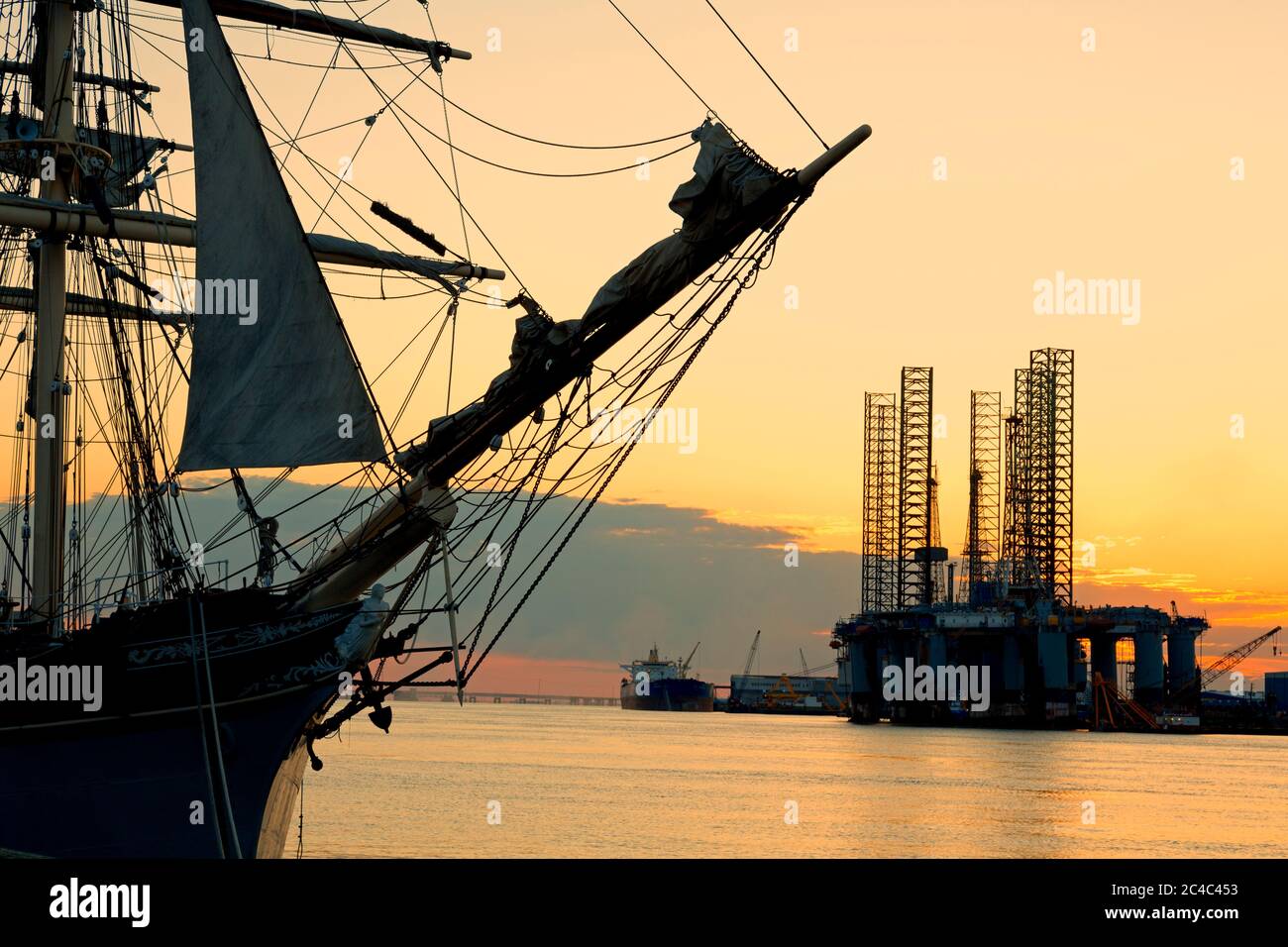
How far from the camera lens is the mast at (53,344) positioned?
30.2 meters

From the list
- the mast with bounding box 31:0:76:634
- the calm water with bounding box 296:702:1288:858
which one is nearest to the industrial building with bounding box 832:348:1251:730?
the calm water with bounding box 296:702:1288:858

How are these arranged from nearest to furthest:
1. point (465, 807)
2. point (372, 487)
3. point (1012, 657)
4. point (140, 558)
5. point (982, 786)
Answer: point (372, 487), point (140, 558), point (465, 807), point (982, 786), point (1012, 657)

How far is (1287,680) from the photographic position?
19300 cm

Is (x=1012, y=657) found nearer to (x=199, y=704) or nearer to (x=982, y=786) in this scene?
(x=982, y=786)

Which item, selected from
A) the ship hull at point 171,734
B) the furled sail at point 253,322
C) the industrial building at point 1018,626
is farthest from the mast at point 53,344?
the industrial building at point 1018,626

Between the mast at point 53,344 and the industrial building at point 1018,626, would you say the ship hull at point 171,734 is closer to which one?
the mast at point 53,344

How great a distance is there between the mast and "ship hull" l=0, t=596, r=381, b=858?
5532 mm

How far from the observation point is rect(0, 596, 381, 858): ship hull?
23.6m

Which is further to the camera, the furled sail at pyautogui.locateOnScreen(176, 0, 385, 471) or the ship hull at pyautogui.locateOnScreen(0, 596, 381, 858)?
the ship hull at pyautogui.locateOnScreen(0, 596, 381, 858)

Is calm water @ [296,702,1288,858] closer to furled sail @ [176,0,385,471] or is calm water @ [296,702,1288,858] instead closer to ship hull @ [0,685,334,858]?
ship hull @ [0,685,334,858]

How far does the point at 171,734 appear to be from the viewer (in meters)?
24.0
